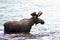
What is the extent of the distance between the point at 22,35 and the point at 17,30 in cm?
22

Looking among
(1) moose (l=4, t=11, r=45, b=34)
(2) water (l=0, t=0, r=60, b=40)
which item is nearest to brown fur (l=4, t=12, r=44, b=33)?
(1) moose (l=4, t=11, r=45, b=34)

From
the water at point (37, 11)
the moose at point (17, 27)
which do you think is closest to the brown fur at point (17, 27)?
the moose at point (17, 27)

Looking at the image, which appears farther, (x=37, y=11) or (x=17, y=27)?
(x=37, y=11)

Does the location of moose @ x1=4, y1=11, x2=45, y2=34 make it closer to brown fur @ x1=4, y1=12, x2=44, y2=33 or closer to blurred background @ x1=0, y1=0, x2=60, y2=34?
brown fur @ x1=4, y1=12, x2=44, y2=33

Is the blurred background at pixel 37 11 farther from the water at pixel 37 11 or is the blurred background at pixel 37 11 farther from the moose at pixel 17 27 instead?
the moose at pixel 17 27

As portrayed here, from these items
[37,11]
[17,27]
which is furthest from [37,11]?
[17,27]

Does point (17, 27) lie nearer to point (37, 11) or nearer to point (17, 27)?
point (17, 27)

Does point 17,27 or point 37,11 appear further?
point 37,11

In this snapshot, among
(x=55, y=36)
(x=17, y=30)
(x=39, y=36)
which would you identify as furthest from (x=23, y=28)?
(x=55, y=36)

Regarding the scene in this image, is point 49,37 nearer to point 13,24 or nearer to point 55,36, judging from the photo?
point 55,36

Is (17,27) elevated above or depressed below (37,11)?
below

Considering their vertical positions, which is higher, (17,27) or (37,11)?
(37,11)

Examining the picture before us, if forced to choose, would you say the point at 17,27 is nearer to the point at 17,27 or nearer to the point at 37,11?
the point at 17,27

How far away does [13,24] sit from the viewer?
115 inches
